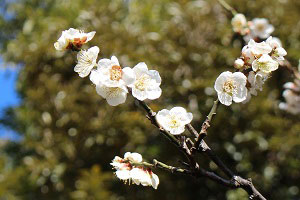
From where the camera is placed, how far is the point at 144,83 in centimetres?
86

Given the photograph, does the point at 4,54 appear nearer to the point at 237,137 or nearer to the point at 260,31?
the point at 237,137

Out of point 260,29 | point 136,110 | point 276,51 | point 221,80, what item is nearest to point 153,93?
point 221,80

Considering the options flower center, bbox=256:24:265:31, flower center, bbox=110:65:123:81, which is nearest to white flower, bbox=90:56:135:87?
flower center, bbox=110:65:123:81

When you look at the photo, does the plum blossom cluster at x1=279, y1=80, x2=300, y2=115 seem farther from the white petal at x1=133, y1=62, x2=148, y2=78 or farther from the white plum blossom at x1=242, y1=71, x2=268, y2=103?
the white petal at x1=133, y1=62, x2=148, y2=78

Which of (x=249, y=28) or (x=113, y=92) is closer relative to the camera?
(x=113, y=92)

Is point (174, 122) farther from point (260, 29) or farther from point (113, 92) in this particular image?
point (260, 29)

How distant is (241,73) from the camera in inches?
34.8

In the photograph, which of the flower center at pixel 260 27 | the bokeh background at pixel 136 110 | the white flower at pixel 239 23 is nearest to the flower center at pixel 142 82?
the white flower at pixel 239 23

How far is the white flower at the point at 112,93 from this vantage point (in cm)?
84

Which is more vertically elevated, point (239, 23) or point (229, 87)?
point (239, 23)

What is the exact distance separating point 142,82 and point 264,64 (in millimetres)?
238

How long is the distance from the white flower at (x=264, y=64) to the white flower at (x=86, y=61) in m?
0.31

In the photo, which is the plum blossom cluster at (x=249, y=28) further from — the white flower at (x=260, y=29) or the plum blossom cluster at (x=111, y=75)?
the plum blossom cluster at (x=111, y=75)

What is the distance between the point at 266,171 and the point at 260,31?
102 cm
